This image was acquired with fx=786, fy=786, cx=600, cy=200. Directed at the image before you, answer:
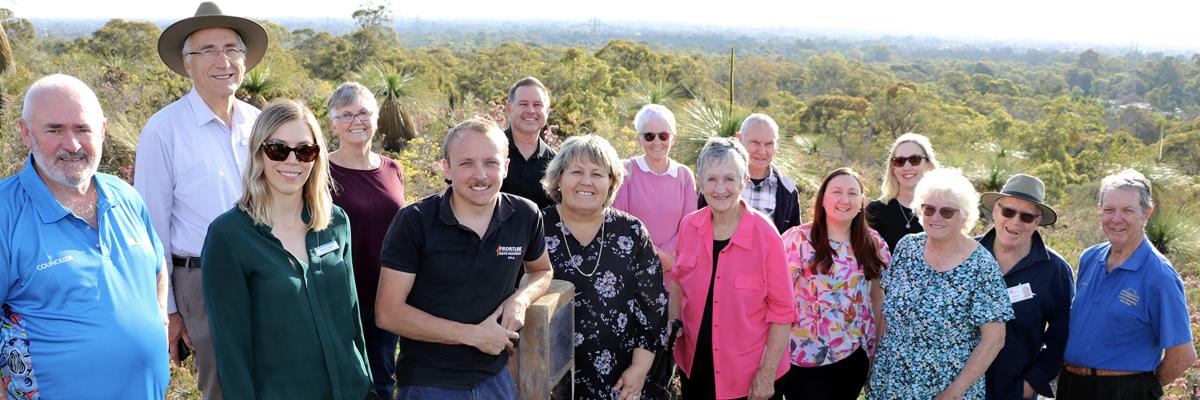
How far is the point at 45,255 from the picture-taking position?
2375mm

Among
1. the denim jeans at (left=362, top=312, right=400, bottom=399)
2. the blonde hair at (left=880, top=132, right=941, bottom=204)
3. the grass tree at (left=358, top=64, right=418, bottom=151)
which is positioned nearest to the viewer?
the denim jeans at (left=362, top=312, right=400, bottom=399)

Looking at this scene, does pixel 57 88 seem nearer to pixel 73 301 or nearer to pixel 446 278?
pixel 73 301

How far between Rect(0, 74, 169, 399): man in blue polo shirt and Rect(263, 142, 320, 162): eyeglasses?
2.14 feet

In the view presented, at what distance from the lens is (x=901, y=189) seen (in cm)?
427

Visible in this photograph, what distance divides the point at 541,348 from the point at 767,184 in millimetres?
2437

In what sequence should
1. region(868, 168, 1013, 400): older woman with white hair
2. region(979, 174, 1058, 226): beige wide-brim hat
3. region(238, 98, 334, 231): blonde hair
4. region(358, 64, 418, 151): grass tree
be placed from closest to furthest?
1. region(238, 98, 334, 231): blonde hair
2. region(868, 168, 1013, 400): older woman with white hair
3. region(979, 174, 1058, 226): beige wide-brim hat
4. region(358, 64, 418, 151): grass tree

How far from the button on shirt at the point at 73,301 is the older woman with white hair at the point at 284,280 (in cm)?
54

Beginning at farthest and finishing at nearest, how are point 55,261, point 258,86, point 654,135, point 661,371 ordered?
point 258,86 < point 654,135 < point 661,371 < point 55,261

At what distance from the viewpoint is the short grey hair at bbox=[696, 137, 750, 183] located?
10.9 ft

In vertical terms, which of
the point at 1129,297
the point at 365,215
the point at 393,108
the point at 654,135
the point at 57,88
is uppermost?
the point at 57,88

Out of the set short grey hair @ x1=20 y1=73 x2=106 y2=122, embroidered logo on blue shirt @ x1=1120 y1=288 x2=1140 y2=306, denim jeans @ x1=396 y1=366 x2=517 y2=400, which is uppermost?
short grey hair @ x1=20 y1=73 x2=106 y2=122

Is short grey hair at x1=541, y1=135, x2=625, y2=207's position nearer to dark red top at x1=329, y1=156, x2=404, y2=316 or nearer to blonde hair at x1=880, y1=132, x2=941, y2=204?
dark red top at x1=329, y1=156, x2=404, y2=316

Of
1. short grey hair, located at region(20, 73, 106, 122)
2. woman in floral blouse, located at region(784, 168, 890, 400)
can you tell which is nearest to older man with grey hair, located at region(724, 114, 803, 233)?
woman in floral blouse, located at region(784, 168, 890, 400)

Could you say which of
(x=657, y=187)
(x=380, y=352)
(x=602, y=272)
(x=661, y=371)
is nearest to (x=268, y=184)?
(x=602, y=272)
